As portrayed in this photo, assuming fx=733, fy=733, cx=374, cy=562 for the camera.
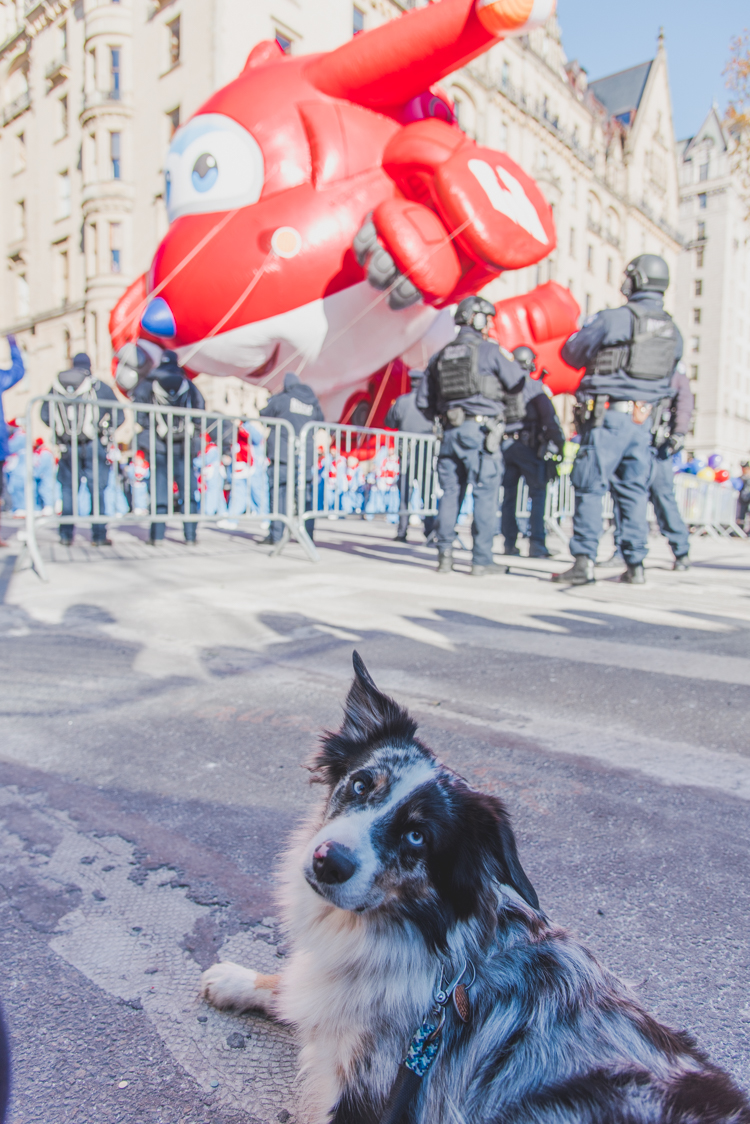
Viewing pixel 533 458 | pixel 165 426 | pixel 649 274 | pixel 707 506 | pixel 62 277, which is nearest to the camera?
A: pixel 649 274

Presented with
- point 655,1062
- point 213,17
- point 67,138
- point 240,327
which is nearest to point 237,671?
point 655,1062

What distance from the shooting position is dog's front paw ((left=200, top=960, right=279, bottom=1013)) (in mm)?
1444

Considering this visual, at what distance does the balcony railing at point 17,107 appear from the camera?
107ft

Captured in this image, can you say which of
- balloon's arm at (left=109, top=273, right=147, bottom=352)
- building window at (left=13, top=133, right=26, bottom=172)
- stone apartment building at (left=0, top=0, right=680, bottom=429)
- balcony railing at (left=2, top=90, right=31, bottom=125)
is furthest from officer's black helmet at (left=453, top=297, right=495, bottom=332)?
building window at (left=13, top=133, right=26, bottom=172)

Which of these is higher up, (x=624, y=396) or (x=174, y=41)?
(x=174, y=41)

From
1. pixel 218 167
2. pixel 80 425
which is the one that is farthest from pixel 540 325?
pixel 80 425

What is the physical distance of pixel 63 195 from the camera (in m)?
31.7

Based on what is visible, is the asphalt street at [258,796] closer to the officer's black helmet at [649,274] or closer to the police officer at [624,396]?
the police officer at [624,396]

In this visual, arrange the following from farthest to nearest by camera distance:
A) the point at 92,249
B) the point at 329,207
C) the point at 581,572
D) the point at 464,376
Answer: the point at 92,249 → the point at 329,207 → the point at 464,376 → the point at 581,572

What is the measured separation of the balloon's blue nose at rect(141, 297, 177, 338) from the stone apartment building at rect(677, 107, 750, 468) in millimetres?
61840

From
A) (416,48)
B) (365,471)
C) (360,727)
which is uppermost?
(416,48)

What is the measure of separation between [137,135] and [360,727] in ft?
101

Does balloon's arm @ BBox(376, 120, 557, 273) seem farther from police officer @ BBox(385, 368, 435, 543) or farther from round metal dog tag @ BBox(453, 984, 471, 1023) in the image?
round metal dog tag @ BBox(453, 984, 471, 1023)

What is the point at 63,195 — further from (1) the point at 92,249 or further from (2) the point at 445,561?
(2) the point at 445,561
